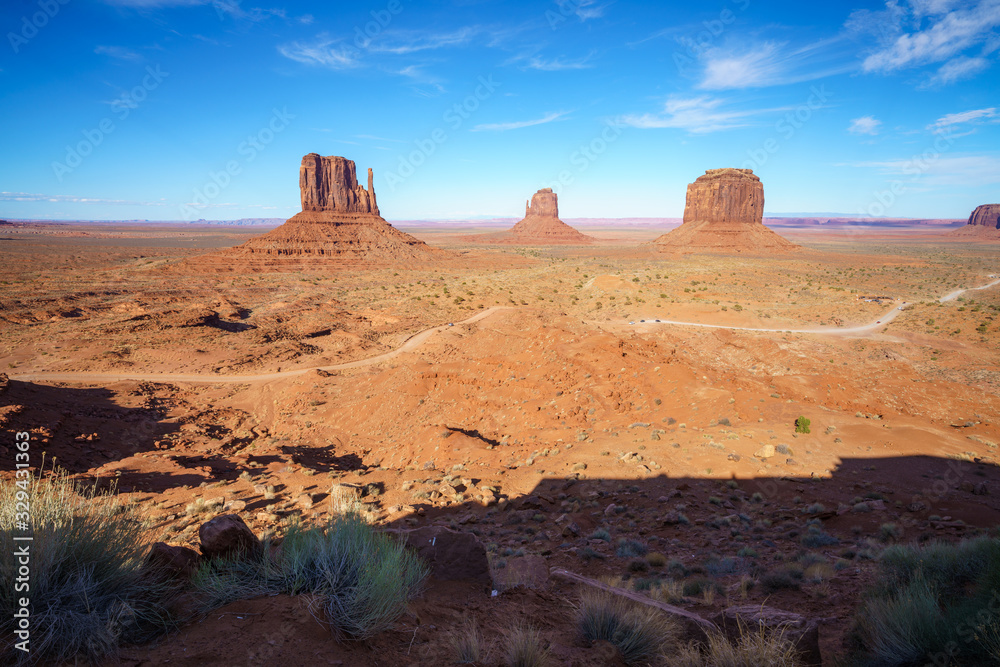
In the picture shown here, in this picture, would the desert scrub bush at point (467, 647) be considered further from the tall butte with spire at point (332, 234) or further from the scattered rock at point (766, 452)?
the tall butte with spire at point (332, 234)

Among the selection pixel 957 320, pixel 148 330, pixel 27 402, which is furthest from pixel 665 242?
pixel 27 402

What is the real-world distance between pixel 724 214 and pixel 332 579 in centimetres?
12171

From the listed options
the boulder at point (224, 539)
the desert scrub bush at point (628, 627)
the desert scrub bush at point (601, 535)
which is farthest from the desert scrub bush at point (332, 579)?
the desert scrub bush at point (601, 535)

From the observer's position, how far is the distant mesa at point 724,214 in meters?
100

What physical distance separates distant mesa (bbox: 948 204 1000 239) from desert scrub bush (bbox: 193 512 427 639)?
762 ft

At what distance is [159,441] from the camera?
1533 centimetres

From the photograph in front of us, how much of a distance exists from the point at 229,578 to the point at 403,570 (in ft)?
5.67

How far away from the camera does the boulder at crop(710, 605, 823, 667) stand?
13.4ft

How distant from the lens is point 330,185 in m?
97.8

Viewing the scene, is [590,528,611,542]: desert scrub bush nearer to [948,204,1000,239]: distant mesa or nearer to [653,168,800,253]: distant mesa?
[653,168,800,253]: distant mesa

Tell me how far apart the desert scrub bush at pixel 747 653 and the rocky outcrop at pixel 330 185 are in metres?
106

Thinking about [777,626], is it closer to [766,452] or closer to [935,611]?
[935,611]

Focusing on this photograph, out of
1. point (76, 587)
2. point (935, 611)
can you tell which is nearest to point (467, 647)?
point (76, 587)

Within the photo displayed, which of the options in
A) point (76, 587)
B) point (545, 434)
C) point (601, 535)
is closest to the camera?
point (76, 587)
